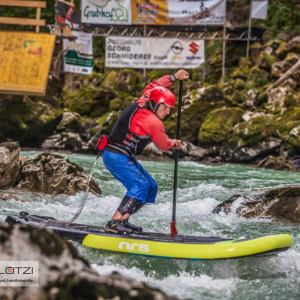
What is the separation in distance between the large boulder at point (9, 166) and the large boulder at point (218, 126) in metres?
9.15

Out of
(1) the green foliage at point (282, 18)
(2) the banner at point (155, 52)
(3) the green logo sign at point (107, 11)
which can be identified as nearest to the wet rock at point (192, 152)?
(2) the banner at point (155, 52)

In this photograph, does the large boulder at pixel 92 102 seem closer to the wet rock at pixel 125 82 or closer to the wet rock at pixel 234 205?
the wet rock at pixel 125 82

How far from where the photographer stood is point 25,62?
13.4 metres

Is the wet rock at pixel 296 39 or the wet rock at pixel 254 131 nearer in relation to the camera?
the wet rock at pixel 254 131

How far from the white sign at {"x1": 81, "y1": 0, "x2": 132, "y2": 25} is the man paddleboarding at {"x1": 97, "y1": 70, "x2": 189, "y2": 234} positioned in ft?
49.1

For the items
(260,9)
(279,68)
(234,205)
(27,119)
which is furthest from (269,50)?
(234,205)

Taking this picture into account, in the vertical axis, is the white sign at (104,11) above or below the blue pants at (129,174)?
above

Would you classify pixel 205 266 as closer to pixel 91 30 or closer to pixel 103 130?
pixel 103 130

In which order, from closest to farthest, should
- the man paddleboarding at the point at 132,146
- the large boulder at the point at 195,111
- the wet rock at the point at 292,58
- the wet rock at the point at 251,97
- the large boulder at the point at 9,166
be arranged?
the man paddleboarding at the point at 132,146
the large boulder at the point at 9,166
the large boulder at the point at 195,111
the wet rock at the point at 251,97
the wet rock at the point at 292,58

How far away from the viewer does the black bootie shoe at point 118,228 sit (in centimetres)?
450

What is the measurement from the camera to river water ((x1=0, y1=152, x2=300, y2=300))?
3.66 meters

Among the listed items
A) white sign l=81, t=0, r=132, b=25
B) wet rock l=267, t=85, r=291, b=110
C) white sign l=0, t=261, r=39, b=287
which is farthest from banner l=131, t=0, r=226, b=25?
white sign l=0, t=261, r=39, b=287

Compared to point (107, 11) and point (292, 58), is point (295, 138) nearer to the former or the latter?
point (292, 58)

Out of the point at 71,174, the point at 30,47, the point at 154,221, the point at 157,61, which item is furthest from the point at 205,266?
the point at 157,61
